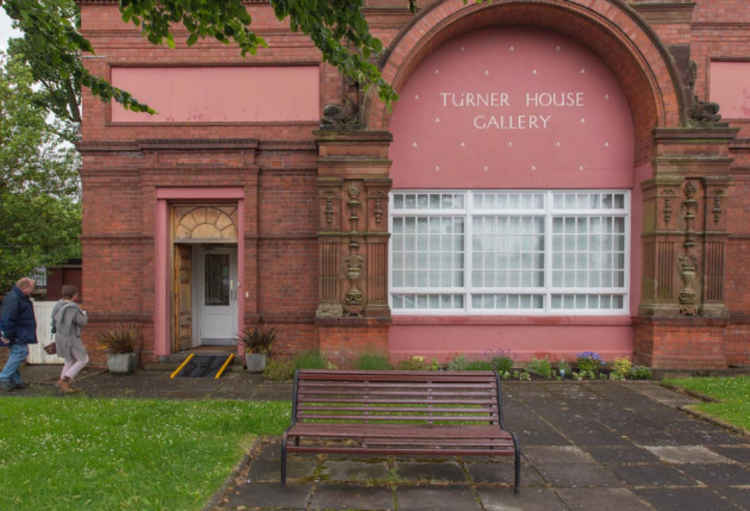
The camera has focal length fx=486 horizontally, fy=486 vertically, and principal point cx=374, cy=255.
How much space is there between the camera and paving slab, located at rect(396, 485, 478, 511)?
3.70 metres

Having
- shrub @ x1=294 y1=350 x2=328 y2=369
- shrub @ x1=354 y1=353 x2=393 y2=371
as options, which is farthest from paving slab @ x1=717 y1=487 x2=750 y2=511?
shrub @ x1=294 y1=350 x2=328 y2=369

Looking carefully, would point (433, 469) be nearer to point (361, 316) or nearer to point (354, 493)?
point (354, 493)

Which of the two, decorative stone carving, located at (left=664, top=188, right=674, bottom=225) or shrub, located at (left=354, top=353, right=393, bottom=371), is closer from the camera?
shrub, located at (left=354, top=353, right=393, bottom=371)

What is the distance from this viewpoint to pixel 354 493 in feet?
12.8

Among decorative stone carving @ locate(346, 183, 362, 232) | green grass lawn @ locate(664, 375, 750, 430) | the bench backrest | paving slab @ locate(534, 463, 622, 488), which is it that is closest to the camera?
paving slab @ locate(534, 463, 622, 488)

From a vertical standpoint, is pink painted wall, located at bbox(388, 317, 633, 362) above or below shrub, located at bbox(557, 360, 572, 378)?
above

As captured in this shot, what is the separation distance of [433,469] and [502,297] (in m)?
5.34

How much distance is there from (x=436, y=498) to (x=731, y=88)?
9581mm

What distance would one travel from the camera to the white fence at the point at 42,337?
9305 millimetres

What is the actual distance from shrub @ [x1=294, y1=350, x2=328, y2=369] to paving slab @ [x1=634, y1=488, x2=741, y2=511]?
510 cm

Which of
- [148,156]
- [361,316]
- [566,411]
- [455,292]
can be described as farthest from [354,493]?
[148,156]

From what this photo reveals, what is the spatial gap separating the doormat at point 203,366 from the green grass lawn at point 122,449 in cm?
198

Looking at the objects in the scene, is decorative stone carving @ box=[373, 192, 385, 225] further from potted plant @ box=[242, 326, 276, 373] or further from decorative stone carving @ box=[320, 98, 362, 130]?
potted plant @ box=[242, 326, 276, 373]

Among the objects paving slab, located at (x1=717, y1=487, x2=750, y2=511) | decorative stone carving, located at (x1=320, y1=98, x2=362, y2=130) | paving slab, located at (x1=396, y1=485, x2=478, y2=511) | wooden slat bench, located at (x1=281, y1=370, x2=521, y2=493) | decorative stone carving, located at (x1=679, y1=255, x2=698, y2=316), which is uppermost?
decorative stone carving, located at (x1=320, y1=98, x2=362, y2=130)
